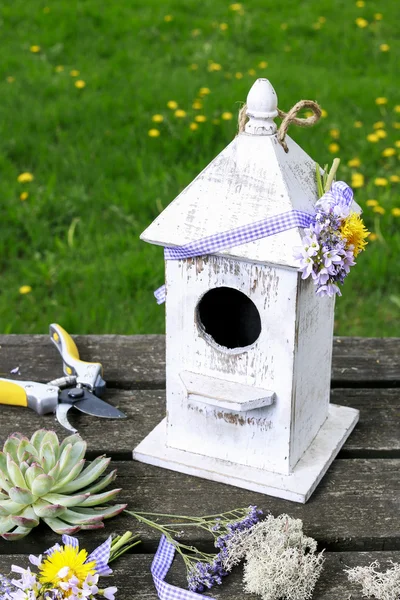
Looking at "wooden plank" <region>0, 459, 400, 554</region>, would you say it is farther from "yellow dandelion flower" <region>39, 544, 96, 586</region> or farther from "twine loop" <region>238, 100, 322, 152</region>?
"twine loop" <region>238, 100, 322, 152</region>

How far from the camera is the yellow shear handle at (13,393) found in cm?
192

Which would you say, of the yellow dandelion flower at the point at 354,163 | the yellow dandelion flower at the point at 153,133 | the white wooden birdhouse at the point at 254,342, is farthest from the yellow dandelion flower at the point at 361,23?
the white wooden birdhouse at the point at 254,342

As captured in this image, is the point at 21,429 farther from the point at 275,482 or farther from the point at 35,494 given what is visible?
the point at 275,482

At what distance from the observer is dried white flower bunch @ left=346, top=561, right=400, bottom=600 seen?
4.71ft

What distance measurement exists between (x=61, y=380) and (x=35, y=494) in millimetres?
437

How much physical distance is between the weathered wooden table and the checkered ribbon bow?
0.45m

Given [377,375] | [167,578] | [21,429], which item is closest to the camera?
[167,578]

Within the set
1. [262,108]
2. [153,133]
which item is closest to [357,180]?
[153,133]

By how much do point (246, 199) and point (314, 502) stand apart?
575 mm

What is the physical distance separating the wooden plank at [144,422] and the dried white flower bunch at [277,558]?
1.17 ft

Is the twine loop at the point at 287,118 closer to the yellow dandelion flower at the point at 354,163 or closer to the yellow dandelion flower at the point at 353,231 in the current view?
the yellow dandelion flower at the point at 353,231

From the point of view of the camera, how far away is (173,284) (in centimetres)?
171

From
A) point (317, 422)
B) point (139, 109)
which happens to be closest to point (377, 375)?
point (317, 422)

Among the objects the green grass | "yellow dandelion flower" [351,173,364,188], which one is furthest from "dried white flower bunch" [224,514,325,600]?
"yellow dandelion flower" [351,173,364,188]
